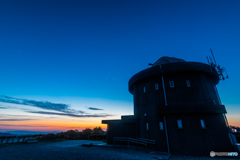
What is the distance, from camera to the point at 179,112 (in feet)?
39.8

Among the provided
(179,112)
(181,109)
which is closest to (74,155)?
(179,112)

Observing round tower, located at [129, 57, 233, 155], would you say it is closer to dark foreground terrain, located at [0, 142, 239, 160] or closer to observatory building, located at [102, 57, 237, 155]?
observatory building, located at [102, 57, 237, 155]

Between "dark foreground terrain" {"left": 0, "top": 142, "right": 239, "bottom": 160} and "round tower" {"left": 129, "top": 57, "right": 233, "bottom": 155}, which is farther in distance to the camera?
"round tower" {"left": 129, "top": 57, "right": 233, "bottom": 155}

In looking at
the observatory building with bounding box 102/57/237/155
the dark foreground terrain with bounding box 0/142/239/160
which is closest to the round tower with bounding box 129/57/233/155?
the observatory building with bounding box 102/57/237/155

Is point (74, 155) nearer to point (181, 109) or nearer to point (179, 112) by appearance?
point (179, 112)

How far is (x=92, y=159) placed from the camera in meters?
8.11

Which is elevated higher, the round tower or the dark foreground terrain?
the round tower

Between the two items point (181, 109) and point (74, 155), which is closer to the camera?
point (74, 155)

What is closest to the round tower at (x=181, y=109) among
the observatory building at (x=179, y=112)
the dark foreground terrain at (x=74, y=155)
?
the observatory building at (x=179, y=112)

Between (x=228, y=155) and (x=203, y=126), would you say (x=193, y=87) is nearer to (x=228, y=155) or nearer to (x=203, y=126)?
(x=203, y=126)

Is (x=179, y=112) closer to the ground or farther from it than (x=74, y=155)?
farther from it

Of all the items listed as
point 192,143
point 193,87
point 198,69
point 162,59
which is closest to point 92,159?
point 192,143

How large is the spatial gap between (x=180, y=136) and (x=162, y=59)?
37.8ft

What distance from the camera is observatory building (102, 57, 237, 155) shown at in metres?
11.5
